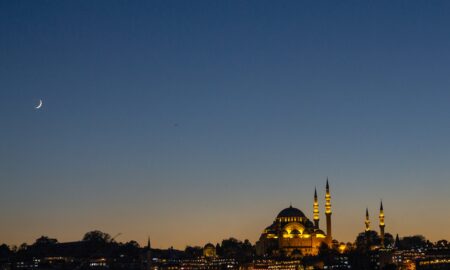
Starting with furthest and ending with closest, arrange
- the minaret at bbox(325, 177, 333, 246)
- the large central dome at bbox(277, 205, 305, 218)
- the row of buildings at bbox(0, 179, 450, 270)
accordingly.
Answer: the large central dome at bbox(277, 205, 305, 218), the minaret at bbox(325, 177, 333, 246), the row of buildings at bbox(0, 179, 450, 270)

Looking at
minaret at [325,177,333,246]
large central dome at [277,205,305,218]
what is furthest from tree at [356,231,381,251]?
large central dome at [277,205,305,218]

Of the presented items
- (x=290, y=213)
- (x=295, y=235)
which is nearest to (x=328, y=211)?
(x=295, y=235)

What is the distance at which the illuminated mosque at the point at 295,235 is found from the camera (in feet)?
432

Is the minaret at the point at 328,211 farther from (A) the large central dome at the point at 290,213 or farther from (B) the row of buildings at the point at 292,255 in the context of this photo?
(A) the large central dome at the point at 290,213

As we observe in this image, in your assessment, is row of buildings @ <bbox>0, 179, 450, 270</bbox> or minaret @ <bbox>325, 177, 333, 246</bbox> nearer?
row of buildings @ <bbox>0, 179, 450, 270</bbox>

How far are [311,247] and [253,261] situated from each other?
11.4 metres

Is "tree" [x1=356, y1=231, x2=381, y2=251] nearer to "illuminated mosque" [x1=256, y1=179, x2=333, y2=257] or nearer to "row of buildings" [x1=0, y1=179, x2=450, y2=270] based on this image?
"row of buildings" [x1=0, y1=179, x2=450, y2=270]

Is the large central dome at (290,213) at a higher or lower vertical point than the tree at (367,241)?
higher

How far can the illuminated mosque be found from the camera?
432 feet

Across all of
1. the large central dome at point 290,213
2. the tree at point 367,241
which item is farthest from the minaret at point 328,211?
the large central dome at point 290,213

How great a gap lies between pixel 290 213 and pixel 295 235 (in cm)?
706

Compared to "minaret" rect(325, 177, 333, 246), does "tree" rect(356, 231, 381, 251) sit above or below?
below

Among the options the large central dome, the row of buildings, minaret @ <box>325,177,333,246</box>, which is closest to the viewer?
the row of buildings

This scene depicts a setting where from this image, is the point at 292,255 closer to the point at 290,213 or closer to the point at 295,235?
the point at 295,235
